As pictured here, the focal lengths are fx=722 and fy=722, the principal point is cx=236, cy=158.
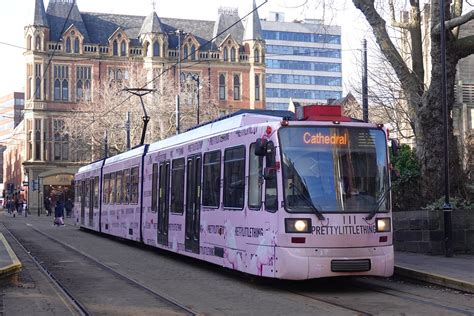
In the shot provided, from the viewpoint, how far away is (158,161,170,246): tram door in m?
18.4

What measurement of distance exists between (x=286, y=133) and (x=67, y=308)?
4.60 m

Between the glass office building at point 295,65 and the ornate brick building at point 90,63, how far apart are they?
126 feet

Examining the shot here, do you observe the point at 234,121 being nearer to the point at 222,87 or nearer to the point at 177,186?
the point at 177,186

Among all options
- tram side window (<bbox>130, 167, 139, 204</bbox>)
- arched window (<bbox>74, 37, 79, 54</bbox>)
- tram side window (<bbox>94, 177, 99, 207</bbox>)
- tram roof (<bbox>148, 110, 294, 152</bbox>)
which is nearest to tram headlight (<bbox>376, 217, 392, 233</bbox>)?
tram roof (<bbox>148, 110, 294, 152</bbox>)

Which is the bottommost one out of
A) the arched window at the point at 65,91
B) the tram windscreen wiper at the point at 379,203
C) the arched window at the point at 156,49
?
the tram windscreen wiper at the point at 379,203

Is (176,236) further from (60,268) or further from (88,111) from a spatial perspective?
(88,111)

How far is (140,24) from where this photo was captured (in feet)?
289

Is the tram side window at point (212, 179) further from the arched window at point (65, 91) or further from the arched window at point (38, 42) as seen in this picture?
the arched window at point (38, 42)

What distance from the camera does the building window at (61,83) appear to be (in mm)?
80125

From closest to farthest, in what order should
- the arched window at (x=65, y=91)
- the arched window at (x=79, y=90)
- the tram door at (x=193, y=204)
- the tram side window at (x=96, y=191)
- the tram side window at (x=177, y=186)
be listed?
the tram door at (x=193, y=204) < the tram side window at (x=177, y=186) < the tram side window at (x=96, y=191) < the arched window at (x=65, y=91) < the arched window at (x=79, y=90)

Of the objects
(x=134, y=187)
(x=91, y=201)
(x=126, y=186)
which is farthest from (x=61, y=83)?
(x=134, y=187)

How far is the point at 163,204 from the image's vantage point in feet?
61.3

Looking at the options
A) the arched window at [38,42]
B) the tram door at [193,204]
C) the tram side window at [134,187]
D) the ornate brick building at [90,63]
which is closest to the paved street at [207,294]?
the tram door at [193,204]

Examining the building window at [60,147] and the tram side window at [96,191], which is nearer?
the tram side window at [96,191]
